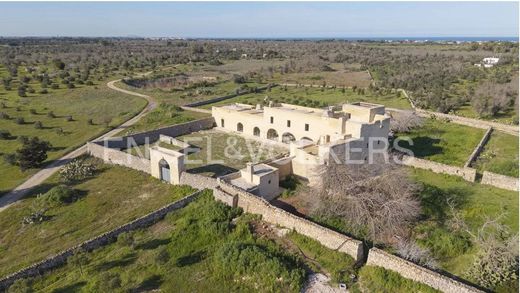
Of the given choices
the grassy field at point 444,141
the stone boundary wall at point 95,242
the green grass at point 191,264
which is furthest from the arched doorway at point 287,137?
the green grass at point 191,264

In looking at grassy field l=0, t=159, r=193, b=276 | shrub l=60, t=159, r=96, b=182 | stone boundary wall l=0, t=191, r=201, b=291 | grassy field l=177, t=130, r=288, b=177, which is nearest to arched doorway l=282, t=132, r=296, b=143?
grassy field l=177, t=130, r=288, b=177

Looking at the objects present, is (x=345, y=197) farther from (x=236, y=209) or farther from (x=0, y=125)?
(x=0, y=125)

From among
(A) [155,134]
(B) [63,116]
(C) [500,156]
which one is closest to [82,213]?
(A) [155,134]

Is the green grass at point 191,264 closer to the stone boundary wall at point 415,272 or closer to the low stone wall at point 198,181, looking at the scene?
the stone boundary wall at point 415,272

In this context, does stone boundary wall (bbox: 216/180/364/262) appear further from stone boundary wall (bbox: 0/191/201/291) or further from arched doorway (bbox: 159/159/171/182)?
arched doorway (bbox: 159/159/171/182)

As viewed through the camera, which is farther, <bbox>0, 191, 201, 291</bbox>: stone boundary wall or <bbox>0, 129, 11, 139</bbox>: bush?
<bbox>0, 129, 11, 139</bbox>: bush

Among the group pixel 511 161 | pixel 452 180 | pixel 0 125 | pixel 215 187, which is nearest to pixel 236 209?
pixel 215 187
